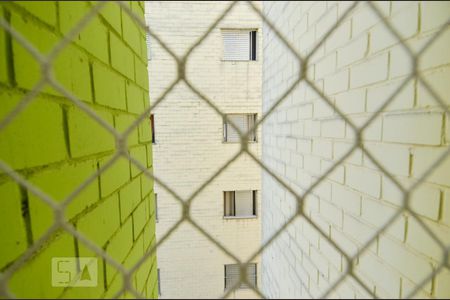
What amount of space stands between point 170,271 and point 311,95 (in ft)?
10.7

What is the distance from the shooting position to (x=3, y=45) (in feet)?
1.17

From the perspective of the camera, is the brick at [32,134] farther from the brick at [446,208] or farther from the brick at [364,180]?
the brick at [364,180]

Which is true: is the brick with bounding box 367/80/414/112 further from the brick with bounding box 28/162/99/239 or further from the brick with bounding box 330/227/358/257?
the brick with bounding box 28/162/99/239

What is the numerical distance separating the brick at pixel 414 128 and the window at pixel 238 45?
277cm

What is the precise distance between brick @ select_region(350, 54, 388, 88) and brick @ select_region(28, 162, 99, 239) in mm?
871

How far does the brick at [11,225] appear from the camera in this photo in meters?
0.35

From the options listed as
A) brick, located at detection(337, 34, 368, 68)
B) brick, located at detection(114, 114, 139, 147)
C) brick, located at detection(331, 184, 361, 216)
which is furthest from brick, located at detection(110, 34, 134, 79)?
brick, located at detection(331, 184, 361, 216)

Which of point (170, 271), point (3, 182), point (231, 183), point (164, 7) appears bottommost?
point (170, 271)

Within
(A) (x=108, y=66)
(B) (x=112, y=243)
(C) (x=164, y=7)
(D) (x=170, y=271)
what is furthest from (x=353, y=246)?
(D) (x=170, y=271)

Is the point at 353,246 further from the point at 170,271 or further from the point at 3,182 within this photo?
the point at 170,271

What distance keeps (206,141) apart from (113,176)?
3005mm

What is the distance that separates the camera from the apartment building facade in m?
3.31

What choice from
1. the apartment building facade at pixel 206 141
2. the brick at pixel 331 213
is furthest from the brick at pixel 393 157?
the apartment building facade at pixel 206 141

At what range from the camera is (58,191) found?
0.47 meters
